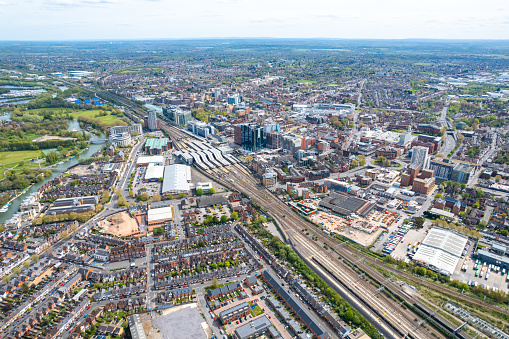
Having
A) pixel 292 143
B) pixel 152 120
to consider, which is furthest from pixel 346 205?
pixel 152 120

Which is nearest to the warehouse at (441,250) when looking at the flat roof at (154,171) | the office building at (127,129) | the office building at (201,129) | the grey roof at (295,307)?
the grey roof at (295,307)

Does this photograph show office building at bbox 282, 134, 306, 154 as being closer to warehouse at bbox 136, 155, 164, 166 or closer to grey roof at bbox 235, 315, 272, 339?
warehouse at bbox 136, 155, 164, 166

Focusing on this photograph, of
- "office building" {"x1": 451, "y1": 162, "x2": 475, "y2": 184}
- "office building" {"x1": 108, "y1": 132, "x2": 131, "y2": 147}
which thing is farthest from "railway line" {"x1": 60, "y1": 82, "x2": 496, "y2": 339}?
"office building" {"x1": 451, "y1": 162, "x2": 475, "y2": 184}

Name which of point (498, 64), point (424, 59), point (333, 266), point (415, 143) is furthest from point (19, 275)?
point (424, 59)

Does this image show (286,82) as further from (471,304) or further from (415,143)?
(471,304)

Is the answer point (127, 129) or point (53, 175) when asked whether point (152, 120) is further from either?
point (53, 175)

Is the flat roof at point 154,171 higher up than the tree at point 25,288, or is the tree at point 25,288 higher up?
the flat roof at point 154,171

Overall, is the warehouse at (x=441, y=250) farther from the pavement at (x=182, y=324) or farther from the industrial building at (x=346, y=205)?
the pavement at (x=182, y=324)
